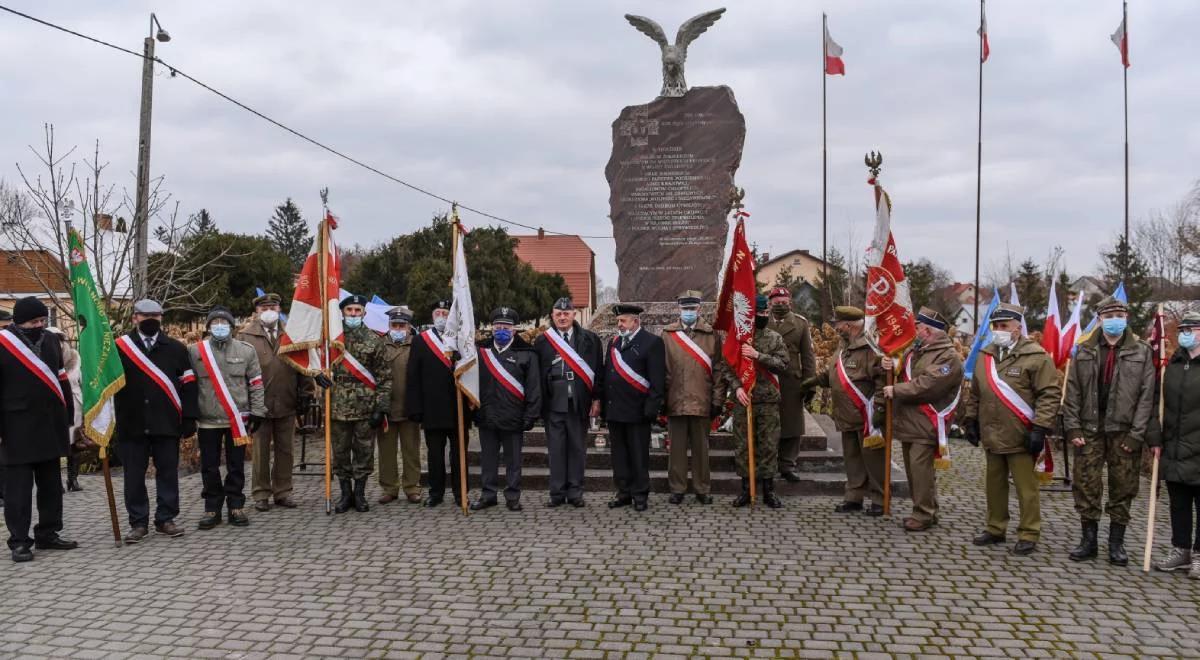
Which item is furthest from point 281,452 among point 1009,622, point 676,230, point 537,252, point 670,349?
point 537,252

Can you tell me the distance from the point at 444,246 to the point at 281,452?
21743mm

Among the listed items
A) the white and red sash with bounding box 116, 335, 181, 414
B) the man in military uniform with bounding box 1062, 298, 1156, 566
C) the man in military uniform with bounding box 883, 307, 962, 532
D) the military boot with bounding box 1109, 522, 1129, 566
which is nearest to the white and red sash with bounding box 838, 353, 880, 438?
the man in military uniform with bounding box 883, 307, 962, 532

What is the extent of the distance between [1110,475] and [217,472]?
22.7 ft

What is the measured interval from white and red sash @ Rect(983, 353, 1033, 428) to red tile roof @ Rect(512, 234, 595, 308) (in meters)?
39.5

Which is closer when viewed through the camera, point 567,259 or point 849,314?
point 849,314


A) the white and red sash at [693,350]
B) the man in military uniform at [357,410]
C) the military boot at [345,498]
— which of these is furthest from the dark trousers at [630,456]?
the military boot at [345,498]

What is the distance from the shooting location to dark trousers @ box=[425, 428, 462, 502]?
25.2ft

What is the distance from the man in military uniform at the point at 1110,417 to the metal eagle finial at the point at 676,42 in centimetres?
595

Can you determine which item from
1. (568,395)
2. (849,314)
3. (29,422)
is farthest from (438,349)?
(849,314)

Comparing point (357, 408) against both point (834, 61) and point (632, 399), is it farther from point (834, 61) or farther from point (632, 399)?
point (834, 61)

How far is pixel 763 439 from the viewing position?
7586 millimetres

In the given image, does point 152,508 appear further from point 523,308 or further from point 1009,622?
point 523,308

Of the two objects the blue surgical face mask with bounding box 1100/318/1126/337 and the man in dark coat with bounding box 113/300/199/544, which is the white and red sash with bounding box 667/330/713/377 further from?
the man in dark coat with bounding box 113/300/199/544

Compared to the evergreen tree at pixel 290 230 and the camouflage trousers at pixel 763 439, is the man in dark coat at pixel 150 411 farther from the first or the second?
the evergreen tree at pixel 290 230
